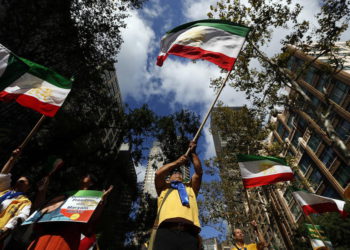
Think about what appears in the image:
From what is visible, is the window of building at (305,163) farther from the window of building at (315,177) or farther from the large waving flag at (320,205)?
the large waving flag at (320,205)

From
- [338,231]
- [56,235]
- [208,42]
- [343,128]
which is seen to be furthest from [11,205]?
[343,128]

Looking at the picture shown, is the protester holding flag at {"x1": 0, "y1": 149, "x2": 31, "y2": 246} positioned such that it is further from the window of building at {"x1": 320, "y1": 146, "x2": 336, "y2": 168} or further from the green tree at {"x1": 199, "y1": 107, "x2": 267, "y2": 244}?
the window of building at {"x1": 320, "y1": 146, "x2": 336, "y2": 168}

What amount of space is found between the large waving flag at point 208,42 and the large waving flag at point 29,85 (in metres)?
2.65

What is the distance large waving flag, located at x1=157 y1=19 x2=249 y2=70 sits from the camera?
190 inches

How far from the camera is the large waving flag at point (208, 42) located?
4824 mm

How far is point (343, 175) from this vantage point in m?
20.0

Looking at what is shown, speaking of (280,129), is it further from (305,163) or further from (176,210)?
(176,210)

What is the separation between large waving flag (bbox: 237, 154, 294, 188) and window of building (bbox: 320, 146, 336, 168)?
2041 centimetres

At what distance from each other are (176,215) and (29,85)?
451cm

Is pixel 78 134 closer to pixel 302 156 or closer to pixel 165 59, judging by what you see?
pixel 165 59

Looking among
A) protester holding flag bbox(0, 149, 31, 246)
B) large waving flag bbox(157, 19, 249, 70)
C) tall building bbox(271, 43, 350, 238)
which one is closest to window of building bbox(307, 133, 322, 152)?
tall building bbox(271, 43, 350, 238)

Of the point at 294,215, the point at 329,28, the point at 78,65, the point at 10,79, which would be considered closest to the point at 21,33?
the point at 78,65

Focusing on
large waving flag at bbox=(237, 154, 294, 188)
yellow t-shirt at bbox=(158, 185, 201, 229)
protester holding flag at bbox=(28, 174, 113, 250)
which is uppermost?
large waving flag at bbox=(237, 154, 294, 188)

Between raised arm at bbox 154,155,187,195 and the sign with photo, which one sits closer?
the sign with photo
